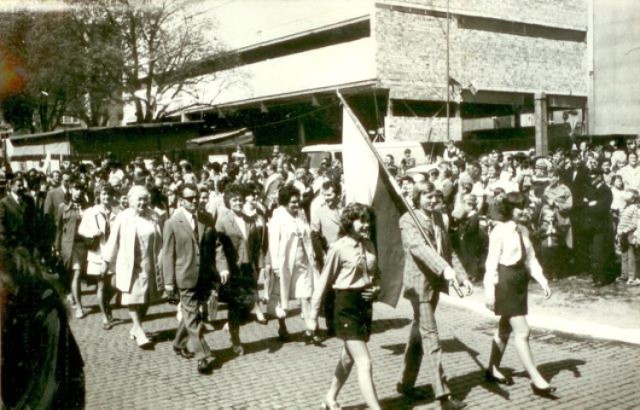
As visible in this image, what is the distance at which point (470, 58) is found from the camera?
110 feet

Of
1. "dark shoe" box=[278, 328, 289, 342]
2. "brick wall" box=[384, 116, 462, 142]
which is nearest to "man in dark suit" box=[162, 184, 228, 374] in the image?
"dark shoe" box=[278, 328, 289, 342]

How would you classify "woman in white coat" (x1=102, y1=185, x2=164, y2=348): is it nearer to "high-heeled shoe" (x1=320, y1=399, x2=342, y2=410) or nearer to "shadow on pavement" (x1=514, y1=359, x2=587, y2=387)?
"high-heeled shoe" (x1=320, y1=399, x2=342, y2=410)

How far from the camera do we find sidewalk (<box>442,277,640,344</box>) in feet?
29.7

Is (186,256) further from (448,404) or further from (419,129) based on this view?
(419,129)

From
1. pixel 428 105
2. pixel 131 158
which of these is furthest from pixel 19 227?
pixel 428 105

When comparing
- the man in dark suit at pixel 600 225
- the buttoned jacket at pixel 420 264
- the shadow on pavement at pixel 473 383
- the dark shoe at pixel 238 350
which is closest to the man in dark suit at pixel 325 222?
the dark shoe at pixel 238 350

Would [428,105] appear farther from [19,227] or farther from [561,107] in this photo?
[19,227]

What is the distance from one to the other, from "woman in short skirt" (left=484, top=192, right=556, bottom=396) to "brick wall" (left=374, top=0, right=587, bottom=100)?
23.9 meters

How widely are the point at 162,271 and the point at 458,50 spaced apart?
1067 inches

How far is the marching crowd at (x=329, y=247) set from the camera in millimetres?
6141

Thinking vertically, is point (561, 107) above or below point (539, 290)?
above

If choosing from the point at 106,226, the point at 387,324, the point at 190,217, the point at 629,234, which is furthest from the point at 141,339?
the point at 629,234

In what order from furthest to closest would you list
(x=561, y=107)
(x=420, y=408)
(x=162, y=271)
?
(x=561, y=107), (x=162, y=271), (x=420, y=408)

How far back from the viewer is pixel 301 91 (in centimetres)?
3381
